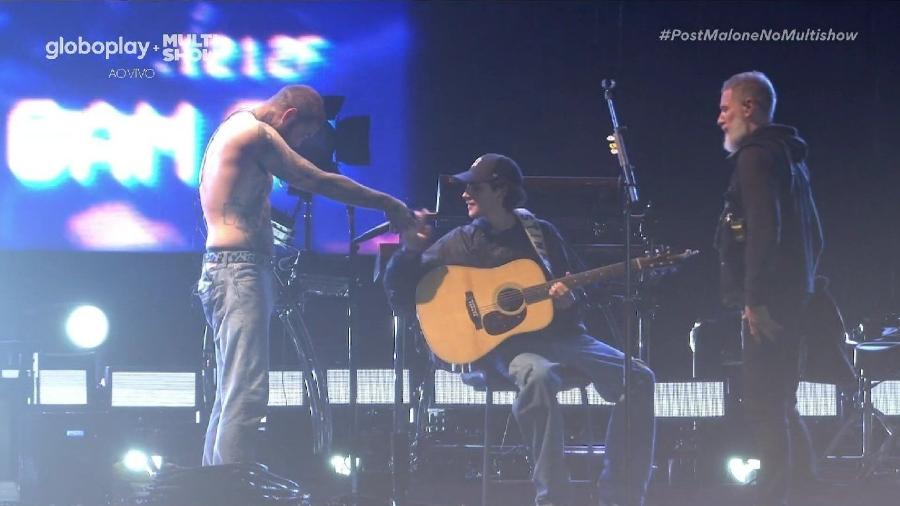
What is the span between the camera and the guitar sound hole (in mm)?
4504

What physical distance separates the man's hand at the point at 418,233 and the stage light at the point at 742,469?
2.42m

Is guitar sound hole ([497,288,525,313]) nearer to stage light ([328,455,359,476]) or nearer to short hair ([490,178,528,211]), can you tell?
short hair ([490,178,528,211])

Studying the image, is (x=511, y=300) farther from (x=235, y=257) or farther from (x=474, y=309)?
(x=235, y=257)

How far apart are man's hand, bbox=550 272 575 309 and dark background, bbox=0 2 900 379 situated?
2331 mm

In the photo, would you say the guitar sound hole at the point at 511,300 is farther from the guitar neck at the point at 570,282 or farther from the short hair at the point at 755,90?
the short hair at the point at 755,90

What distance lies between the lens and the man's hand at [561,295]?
176 inches

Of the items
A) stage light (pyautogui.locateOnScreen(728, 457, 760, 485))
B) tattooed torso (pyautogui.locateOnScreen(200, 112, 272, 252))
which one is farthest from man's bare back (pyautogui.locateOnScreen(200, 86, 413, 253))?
stage light (pyautogui.locateOnScreen(728, 457, 760, 485))

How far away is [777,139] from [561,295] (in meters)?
1.18

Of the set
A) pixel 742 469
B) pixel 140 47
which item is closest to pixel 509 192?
pixel 742 469

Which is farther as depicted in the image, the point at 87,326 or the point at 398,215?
the point at 87,326

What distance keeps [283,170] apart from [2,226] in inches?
133

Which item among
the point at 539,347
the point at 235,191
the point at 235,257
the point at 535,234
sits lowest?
the point at 539,347

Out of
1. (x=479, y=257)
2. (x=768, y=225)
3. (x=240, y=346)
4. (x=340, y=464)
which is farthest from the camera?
(x=340, y=464)

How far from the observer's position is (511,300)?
4512 millimetres
